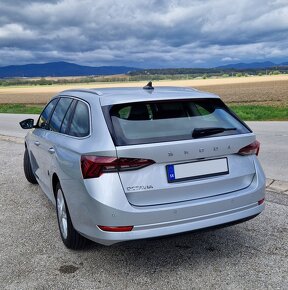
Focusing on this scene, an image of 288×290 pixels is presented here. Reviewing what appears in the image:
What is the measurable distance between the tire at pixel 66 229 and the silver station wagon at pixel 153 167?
0.04ft

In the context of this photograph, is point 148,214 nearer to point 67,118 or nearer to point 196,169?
point 196,169

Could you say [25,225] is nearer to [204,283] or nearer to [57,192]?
[57,192]

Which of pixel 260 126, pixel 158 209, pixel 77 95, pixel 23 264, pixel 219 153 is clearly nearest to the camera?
pixel 158 209

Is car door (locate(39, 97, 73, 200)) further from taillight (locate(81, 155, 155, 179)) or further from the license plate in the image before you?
the license plate

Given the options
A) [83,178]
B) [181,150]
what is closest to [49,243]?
[83,178]

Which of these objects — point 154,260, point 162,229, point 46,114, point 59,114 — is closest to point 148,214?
point 162,229

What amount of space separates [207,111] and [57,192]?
1.80 metres

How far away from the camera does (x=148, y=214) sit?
3.22 meters

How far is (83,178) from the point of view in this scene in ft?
11.0

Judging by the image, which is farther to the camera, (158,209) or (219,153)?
(219,153)

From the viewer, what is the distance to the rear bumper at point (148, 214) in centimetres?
321

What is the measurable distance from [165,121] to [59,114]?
1687mm

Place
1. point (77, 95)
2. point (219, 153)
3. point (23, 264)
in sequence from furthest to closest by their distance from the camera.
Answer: point (77, 95), point (23, 264), point (219, 153)

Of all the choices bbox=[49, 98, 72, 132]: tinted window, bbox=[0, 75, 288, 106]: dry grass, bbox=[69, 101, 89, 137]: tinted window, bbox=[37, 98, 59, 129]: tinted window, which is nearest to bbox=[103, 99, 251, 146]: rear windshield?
bbox=[69, 101, 89, 137]: tinted window
